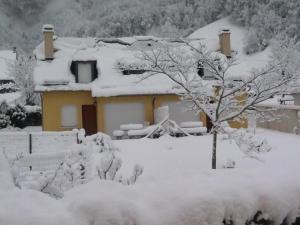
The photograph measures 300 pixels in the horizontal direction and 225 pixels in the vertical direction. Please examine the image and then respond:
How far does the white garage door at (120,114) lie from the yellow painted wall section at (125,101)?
0.17 m

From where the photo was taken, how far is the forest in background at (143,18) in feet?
213

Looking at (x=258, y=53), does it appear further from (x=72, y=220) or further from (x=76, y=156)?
(x=72, y=220)

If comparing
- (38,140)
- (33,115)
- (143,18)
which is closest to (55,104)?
(33,115)

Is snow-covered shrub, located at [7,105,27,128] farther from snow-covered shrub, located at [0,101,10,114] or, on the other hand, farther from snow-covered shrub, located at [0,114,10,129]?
snow-covered shrub, located at [0,114,10,129]

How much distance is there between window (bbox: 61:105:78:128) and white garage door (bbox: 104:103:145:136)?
2154 millimetres

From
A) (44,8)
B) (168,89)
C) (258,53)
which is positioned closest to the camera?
(168,89)

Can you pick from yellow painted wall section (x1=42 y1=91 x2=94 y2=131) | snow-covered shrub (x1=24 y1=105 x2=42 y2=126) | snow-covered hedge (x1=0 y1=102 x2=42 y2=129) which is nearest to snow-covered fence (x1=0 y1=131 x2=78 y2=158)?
yellow painted wall section (x1=42 y1=91 x2=94 y2=131)

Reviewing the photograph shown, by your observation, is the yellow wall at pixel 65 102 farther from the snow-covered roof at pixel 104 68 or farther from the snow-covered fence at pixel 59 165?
the snow-covered fence at pixel 59 165

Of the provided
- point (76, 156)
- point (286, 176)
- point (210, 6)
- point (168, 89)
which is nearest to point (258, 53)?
point (210, 6)

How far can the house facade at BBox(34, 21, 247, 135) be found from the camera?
23.8m

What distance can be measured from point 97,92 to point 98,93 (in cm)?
9

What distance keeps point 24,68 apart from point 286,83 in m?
29.1

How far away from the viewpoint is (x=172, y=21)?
83.1 meters

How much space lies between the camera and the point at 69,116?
81.9ft
